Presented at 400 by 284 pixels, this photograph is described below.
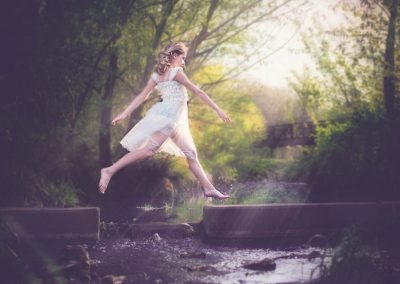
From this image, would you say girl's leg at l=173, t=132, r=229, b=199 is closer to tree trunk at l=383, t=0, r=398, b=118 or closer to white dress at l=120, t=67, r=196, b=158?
white dress at l=120, t=67, r=196, b=158

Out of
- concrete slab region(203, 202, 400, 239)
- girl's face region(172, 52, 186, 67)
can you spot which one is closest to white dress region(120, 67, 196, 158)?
girl's face region(172, 52, 186, 67)

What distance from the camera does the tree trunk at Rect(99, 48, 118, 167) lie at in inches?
530

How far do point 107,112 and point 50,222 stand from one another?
21.6 ft

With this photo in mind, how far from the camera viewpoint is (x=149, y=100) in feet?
51.0

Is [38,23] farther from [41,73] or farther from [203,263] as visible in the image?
[203,263]

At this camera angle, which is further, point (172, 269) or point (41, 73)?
point (41, 73)

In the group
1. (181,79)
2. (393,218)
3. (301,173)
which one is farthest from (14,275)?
(301,173)

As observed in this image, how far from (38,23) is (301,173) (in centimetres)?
1274

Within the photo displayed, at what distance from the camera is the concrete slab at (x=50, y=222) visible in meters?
8.13

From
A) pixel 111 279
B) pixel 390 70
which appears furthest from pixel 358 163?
pixel 111 279

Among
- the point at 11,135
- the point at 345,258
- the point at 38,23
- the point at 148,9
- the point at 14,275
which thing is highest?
the point at 148,9

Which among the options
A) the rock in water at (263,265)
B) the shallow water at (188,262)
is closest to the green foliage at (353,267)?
the shallow water at (188,262)

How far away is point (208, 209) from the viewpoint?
8.56 m

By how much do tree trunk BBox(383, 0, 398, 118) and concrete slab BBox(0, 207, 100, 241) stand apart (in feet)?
31.3
